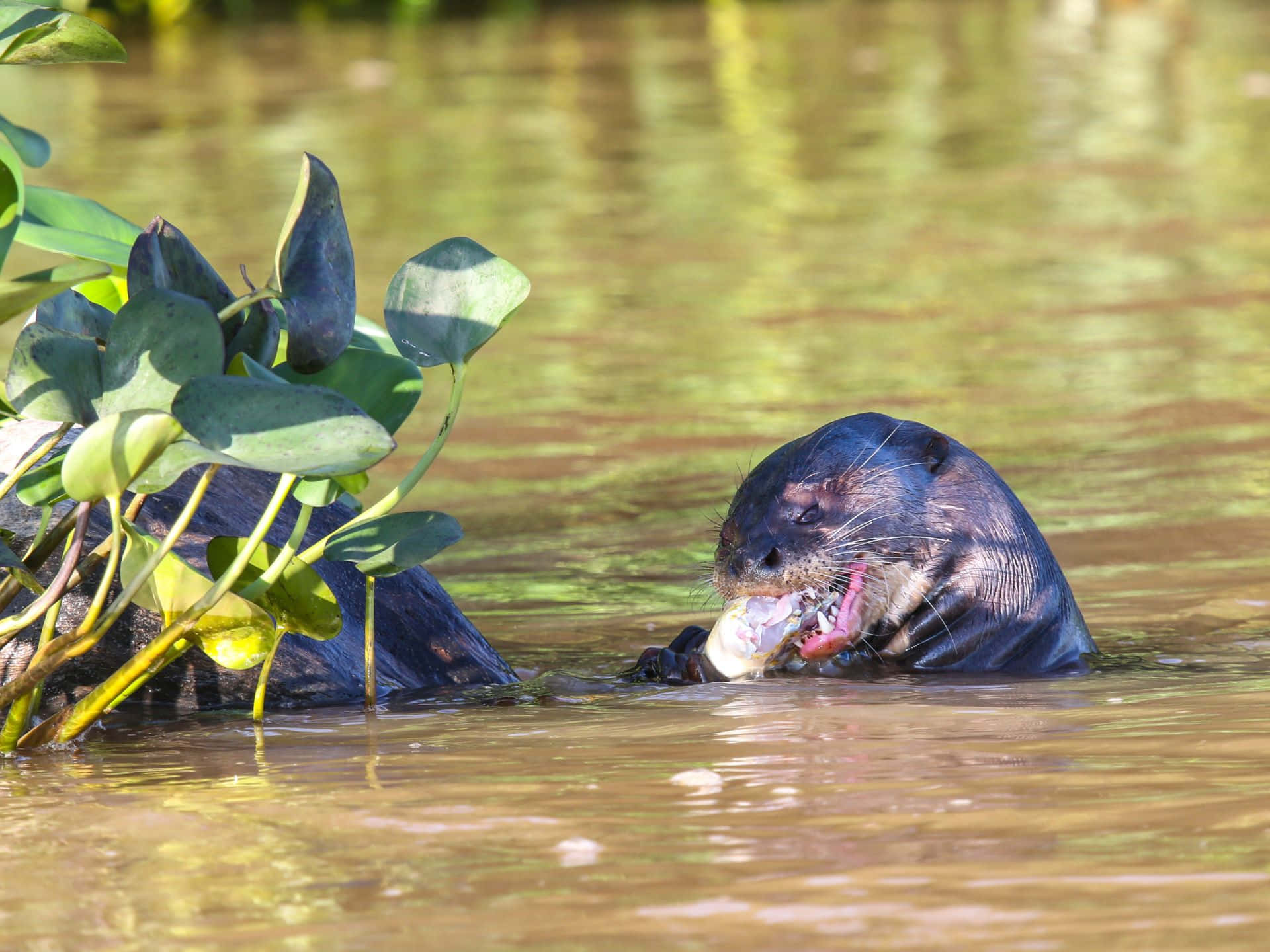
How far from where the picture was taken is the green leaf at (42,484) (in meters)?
2.75

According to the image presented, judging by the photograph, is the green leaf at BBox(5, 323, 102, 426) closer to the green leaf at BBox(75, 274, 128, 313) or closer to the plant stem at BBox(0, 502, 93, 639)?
the plant stem at BBox(0, 502, 93, 639)

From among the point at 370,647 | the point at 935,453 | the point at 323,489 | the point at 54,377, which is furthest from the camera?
the point at 935,453

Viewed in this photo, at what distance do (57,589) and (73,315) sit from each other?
38 cm

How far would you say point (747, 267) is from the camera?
8.99 m

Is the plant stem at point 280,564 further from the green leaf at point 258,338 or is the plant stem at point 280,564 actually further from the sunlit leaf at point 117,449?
the sunlit leaf at point 117,449

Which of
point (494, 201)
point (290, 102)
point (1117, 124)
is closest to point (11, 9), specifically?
point (494, 201)

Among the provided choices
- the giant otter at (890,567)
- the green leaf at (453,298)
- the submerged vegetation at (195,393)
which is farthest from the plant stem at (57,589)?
the giant otter at (890,567)

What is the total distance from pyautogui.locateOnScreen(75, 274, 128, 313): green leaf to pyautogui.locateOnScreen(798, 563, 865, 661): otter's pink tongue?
140cm

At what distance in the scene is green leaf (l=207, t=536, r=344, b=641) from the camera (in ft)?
9.42

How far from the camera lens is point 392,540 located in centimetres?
289

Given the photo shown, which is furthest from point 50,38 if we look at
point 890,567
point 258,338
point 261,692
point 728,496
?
point 728,496

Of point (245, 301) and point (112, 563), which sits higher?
point (245, 301)

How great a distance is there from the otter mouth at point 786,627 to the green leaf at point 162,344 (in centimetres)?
131

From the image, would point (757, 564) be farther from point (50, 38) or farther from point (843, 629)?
point (50, 38)
